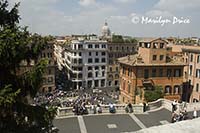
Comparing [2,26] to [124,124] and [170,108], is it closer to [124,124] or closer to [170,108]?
[124,124]

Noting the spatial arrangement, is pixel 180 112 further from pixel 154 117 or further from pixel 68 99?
pixel 68 99

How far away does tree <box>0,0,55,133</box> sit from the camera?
12.0 metres

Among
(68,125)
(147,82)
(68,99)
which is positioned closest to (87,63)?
(68,99)

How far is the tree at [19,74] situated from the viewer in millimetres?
12034

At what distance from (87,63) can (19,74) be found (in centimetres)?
7613

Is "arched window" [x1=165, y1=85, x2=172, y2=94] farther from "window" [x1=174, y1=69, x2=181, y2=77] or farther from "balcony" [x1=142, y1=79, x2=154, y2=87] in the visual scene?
"balcony" [x1=142, y1=79, x2=154, y2=87]

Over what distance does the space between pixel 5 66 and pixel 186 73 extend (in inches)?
1946

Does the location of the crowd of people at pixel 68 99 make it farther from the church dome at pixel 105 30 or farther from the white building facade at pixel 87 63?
the church dome at pixel 105 30

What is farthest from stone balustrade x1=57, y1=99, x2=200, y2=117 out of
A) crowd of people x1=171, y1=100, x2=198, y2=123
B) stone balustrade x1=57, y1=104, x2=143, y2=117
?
crowd of people x1=171, y1=100, x2=198, y2=123

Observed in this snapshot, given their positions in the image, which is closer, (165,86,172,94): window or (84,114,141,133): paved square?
(84,114,141,133): paved square

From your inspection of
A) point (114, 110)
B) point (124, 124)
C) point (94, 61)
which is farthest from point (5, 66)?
point (94, 61)

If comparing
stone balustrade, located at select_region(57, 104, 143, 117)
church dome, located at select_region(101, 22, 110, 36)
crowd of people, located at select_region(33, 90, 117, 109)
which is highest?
church dome, located at select_region(101, 22, 110, 36)

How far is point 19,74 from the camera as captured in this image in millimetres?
13062

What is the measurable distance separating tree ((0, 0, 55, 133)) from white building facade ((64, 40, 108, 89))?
2871 inches
